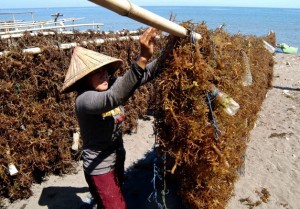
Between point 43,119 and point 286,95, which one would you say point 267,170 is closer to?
point 43,119

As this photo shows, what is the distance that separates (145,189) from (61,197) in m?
1.55

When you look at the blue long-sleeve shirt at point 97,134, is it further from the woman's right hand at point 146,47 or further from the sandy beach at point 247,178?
the sandy beach at point 247,178

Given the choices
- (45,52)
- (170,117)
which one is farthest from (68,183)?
(170,117)

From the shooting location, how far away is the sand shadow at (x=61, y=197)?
5.29 meters

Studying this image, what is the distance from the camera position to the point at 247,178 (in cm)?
591

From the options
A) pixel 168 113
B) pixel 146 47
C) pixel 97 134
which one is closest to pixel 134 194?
pixel 97 134

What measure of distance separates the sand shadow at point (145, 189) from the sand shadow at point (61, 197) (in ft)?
2.93

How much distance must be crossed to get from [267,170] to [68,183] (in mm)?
4071

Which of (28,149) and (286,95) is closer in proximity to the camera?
(28,149)

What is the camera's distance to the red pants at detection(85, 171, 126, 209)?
328 centimetres

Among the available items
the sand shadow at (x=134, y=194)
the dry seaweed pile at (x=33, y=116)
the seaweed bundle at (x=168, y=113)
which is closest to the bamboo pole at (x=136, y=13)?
the seaweed bundle at (x=168, y=113)

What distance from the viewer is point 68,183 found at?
6062mm

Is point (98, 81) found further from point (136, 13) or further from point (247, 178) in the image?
point (247, 178)

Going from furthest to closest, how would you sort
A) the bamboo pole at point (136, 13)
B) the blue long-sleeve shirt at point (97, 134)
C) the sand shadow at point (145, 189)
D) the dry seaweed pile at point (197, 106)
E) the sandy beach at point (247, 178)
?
the sandy beach at point (247, 178), the sand shadow at point (145, 189), the dry seaweed pile at point (197, 106), the blue long-sleeve shirt at point (97, 134), the bamboo pole at point (136, 13)
